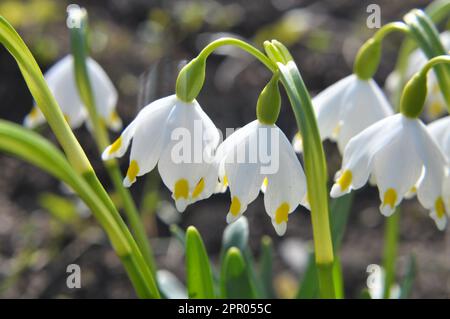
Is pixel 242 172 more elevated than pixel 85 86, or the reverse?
pixel 85 86

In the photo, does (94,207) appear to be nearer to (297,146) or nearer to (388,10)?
(297,146)

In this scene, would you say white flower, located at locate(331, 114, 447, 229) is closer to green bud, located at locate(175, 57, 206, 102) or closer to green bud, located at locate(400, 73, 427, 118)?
green bud, located at locate(400, 73, 427, 118)

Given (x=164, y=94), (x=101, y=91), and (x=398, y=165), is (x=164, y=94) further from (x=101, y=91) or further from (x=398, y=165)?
(x=398, y=165)

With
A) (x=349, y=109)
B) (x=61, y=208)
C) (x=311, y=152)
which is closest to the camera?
(x=311, y=152)

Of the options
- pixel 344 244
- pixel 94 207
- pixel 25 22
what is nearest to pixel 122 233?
pixel 94 207

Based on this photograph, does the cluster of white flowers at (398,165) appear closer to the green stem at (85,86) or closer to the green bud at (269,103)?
the green bud at (269,103)

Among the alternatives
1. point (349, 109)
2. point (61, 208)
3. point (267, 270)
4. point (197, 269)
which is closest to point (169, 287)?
point (267, 270)

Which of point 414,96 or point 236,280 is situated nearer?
point 414,96
